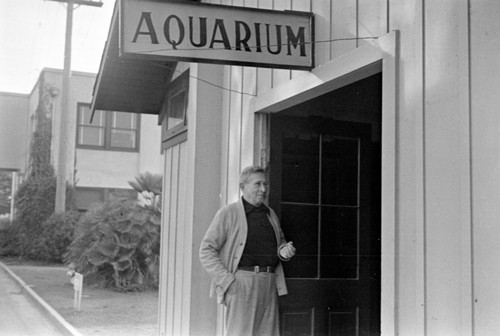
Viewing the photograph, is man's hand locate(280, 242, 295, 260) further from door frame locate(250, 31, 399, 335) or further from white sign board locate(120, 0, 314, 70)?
white sign board locate(120, 0, 314, 70)

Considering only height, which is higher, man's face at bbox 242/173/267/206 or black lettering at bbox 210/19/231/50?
black lettering at bbox 210/19/231/50

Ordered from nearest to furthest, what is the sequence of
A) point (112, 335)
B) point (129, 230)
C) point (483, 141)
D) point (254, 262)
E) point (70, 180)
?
point (483, 141)
point (254, 262)
point (112, 335)
point (129, 230)
point (70, 180)

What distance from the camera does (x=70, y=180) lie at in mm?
26266

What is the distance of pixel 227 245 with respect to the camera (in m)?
4.46

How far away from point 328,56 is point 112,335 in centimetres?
676

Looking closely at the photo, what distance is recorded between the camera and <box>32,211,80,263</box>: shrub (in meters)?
21.9

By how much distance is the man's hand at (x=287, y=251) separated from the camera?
4.28m

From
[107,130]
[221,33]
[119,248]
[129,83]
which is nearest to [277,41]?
[221,33]

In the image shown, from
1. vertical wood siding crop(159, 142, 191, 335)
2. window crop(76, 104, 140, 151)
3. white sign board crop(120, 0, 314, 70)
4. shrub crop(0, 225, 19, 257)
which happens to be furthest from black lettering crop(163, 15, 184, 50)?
window crop(76, 104, 140, 151)

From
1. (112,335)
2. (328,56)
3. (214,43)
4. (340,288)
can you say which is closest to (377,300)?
(340,288)

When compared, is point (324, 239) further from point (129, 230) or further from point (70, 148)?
point (70, 148)

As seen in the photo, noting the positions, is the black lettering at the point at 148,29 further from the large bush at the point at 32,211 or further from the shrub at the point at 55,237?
the large bush at the point at 32,211

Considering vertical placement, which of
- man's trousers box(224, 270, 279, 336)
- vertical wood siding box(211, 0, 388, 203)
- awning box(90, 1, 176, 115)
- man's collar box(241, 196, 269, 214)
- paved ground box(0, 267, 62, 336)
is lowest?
paved ground box(0, 267, 62, 336)

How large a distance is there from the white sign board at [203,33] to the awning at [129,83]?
2.93 m
